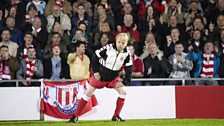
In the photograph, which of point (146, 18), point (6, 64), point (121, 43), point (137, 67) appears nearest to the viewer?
point (121, 43)

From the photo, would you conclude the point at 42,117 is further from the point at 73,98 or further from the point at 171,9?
the point at 171,9

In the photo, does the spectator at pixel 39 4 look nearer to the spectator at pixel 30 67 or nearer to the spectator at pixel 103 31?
the spectator at pixel 103 31

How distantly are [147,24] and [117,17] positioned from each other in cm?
93

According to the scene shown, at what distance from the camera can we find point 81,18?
17125 millimetres

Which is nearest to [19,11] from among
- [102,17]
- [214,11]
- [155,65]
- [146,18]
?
[102,17]

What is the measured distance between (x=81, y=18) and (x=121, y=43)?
4.21 metres

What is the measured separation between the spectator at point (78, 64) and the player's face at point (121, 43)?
2330 mm

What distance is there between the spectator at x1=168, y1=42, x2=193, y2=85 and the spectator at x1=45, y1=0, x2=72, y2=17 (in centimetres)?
342

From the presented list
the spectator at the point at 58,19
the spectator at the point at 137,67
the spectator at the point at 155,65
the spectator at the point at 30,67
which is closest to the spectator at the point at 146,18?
the spectator at the point at 155,65

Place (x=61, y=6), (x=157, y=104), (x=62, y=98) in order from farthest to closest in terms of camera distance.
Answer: (x=61, y=6) → (x=157, y=104) → (x=62, y=98)

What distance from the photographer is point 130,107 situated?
15.6 meters

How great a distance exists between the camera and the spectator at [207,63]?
53.1 feet

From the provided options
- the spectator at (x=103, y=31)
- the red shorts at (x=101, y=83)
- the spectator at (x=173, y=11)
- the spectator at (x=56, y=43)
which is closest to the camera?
the red shorts at (x=101, y=83)

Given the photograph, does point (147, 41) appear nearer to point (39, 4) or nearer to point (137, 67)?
point (137, 67)
